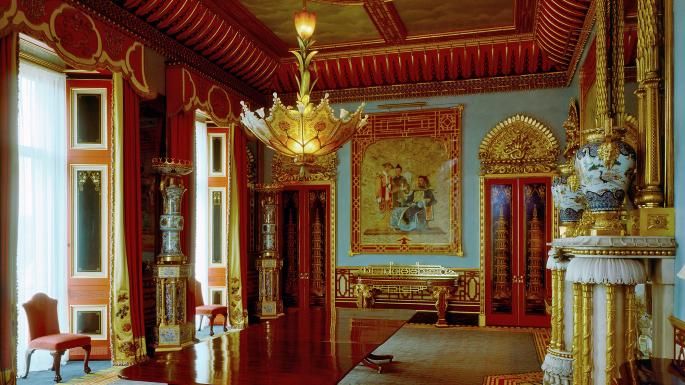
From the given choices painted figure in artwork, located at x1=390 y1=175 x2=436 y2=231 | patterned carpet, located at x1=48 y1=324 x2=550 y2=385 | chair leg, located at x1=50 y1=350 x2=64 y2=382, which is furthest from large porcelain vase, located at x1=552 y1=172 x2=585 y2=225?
chair leg, located at x1=50 y1=350 x2=64 y2=382

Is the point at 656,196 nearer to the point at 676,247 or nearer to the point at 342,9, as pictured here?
the point at 676,247

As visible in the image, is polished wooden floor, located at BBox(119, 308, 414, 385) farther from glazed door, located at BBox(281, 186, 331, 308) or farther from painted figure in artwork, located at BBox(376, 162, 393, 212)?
glazed door, located at BBox(281, 186, 331, 308)

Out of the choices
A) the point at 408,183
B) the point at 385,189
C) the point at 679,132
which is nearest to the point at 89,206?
the point at 385,189

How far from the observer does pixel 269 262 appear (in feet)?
30.0

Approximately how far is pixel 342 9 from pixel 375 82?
2.23 meters

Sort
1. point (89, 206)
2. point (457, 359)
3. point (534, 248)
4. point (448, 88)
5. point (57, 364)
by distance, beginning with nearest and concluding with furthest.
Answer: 1. point (57, 364)
2. point (457, 359)
3. point (89, 206)
4. point (534, 248)
5. point (448, 88)

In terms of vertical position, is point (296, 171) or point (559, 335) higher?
point (296, 171)

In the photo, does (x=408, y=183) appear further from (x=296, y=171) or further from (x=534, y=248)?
(x=534, y=248)

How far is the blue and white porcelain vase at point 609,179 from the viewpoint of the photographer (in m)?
3.37

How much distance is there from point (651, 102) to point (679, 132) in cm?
35

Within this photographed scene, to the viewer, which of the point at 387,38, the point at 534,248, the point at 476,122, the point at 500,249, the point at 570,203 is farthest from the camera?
the point at 476,122

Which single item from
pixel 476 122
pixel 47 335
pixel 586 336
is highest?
pixel 476 122

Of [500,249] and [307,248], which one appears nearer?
[500,249]

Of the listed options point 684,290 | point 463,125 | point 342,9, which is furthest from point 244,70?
point 684,290
